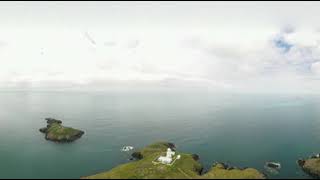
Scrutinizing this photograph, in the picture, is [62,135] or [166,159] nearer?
[166,159]

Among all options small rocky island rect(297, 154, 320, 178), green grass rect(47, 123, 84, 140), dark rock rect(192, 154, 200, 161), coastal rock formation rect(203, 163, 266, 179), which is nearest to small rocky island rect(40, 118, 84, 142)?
green grass rect(47, 123, 84, 140)

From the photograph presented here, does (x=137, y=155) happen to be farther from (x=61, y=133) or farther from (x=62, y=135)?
(x=61, y=133)

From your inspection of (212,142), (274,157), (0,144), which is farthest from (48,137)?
(274,157)

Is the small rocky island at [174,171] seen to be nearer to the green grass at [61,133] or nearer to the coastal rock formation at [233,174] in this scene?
the coastal rock formation at [233,174]

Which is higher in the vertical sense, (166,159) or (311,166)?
(166,159)

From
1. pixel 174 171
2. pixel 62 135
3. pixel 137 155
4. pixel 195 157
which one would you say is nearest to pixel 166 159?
pixel 174 171

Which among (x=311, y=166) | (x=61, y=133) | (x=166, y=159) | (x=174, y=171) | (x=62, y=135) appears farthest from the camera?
(x=61, y=133)

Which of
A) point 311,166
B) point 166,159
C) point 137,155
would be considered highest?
point 166,159

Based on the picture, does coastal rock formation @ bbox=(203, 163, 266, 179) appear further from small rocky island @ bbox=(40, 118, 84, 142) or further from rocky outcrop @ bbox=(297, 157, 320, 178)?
small rocky island @ bbox=(40, 118, 84, 142)

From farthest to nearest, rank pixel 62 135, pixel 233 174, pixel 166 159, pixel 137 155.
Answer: pixel 62 135, pixel 137 155, pixel 166 159, pixel 233 174
